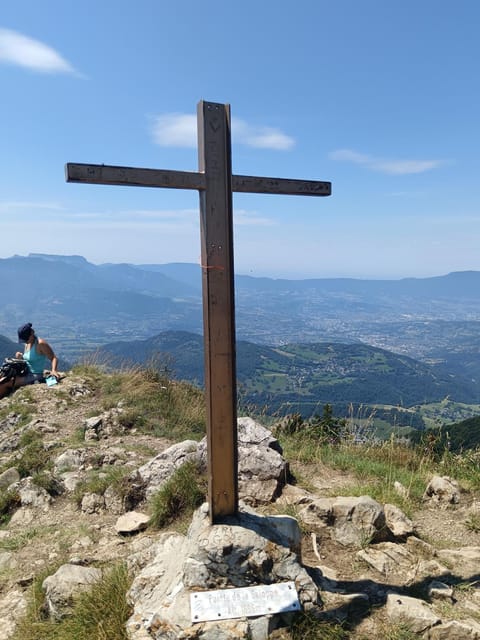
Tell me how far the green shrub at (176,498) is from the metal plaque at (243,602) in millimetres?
1733

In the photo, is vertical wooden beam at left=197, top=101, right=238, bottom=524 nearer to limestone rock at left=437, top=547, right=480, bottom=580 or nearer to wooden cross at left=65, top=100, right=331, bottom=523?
wooden cross at left=65, top=100, right=331, bottom=523

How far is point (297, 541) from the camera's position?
3.46 m

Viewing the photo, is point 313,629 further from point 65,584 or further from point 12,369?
point 12,369

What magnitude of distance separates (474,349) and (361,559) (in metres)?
218

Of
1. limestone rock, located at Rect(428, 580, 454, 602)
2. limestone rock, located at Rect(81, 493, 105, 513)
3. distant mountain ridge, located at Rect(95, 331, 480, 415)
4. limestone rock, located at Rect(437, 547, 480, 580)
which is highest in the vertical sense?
limestone rock, located at Rect(428, 580, 454, 602)

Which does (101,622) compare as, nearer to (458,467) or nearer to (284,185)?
(284,185)

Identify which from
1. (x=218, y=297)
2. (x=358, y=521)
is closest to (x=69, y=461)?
(x=358, y=521)

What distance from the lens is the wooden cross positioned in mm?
3146

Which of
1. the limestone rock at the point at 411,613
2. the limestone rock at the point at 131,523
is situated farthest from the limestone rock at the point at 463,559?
the limestone rock at the point at 131,523

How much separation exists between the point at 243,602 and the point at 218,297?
2.06m

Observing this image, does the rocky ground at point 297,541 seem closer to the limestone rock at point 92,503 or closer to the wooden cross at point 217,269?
the limestone rock at point 92,503

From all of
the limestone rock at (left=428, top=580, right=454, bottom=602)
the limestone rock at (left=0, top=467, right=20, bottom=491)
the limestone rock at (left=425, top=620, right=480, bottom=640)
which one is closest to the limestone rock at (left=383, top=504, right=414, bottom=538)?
the limestone rock at (left=428, top=580, right=454, bottom=602)

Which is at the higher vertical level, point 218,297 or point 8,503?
point 218,297

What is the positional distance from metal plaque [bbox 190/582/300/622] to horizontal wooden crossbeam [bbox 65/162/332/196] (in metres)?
2.78
